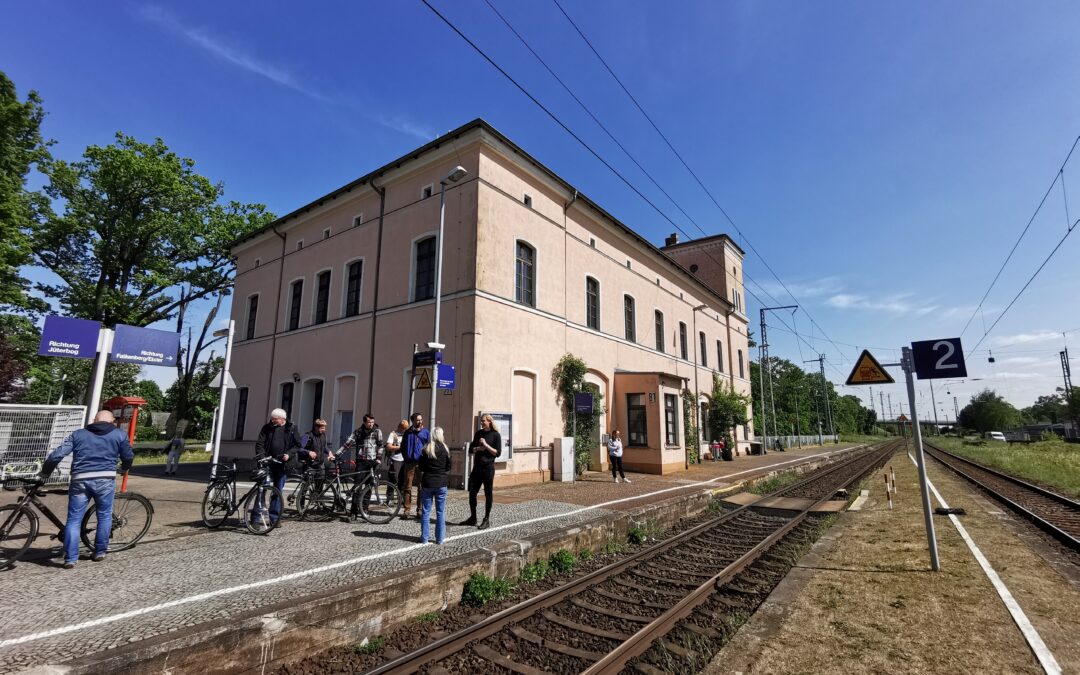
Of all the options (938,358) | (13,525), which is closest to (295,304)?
(13,525)

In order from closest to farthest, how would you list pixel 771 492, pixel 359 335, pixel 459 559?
pixel 459 559, pixel 771 492, pixel 359 335

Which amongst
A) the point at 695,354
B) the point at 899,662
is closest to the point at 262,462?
the point at 899,662

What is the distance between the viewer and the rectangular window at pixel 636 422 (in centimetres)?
1853

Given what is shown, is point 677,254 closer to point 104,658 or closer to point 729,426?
point 729,426

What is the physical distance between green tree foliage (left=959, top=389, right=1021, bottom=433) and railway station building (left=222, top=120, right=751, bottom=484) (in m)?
100

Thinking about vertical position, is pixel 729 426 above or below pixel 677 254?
below

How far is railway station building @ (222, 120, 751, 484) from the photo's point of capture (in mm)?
14320

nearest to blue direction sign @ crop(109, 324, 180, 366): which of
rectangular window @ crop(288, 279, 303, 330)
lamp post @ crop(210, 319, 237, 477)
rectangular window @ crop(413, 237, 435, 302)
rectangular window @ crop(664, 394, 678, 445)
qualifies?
lamp post @ crop(210, 319, 237, 477)

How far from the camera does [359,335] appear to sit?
16828 millimetres

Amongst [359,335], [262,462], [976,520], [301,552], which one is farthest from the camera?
[359,335]

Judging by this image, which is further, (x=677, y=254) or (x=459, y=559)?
(x=677, y=254)

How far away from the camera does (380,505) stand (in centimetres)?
944

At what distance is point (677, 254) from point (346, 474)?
3181 centimetres

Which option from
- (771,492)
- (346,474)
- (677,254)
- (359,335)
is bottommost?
(771,492)
